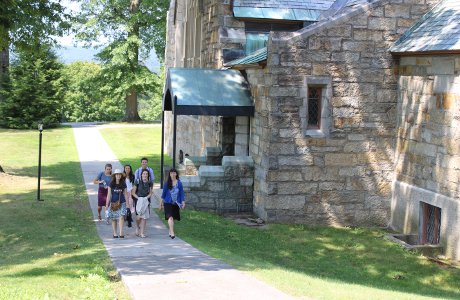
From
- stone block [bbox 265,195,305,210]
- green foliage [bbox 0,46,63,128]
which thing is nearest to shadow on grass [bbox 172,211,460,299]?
stone block [bbox 265,195,305,210]

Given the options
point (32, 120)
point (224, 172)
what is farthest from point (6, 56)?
point (224, 172)

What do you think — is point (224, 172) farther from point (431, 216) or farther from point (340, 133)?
point (431, 216)

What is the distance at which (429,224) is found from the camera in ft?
47.3

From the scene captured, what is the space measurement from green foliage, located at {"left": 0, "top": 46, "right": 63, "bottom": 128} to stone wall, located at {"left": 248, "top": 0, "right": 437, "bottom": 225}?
27.2 m

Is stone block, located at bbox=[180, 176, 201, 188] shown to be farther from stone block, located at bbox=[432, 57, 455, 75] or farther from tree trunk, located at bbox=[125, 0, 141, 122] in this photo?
tree trunk, located at bbox=[125, 0, 141, 122]

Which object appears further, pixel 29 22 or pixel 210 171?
pixel 29 22

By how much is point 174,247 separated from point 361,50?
6.69m

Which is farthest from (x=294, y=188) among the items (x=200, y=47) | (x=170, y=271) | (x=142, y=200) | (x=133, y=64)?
(x=133, y=64)

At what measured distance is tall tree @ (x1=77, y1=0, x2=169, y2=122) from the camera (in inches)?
1679

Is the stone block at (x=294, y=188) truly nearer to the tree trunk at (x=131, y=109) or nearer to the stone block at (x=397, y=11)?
the stone block at (x=397, y=11)

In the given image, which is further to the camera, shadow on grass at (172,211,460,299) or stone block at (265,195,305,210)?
stone block at (265,195,305,210)

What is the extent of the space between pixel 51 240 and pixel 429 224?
25.4 ft

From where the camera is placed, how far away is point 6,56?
40125 mm

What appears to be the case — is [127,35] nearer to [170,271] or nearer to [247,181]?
[247,181]
